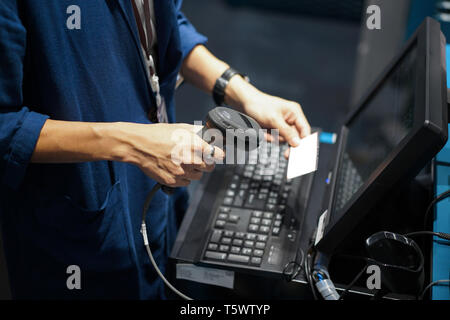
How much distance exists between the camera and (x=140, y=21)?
0.90m

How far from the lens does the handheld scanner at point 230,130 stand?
811mm

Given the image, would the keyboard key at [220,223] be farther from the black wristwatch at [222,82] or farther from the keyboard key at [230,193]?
the black wristwatch at [222,82]

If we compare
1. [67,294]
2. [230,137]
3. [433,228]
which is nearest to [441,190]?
[433,228]

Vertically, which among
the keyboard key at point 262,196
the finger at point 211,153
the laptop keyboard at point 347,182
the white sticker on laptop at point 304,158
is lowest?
the keyboard key at point 262,196

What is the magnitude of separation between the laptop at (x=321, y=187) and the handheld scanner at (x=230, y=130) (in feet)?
0.67

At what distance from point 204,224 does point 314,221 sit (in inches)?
9.3

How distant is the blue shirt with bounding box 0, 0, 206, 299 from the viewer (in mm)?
783

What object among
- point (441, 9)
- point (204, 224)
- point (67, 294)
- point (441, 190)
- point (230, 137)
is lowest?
point (67, 294)

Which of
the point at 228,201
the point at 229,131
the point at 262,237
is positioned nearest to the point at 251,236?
the point at 262,237

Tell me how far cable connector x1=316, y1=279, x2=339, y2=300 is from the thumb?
33 centimetres

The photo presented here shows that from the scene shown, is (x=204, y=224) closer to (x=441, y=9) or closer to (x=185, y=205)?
(x=185, y=205)

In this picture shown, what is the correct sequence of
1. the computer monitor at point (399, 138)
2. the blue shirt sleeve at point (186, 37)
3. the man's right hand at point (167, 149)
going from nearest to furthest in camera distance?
the computer monitor at point (399, 138) < the man's right hand at point (167, 149) < the blue shirt sleeve at point (186, 37)

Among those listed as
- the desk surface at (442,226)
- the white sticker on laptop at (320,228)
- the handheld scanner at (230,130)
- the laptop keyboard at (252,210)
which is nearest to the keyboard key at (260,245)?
the laptop keyboard at (252,210)

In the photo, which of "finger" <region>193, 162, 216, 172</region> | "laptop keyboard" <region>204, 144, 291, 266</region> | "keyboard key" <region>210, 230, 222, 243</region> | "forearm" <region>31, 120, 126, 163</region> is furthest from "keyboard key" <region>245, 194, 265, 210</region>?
"forearm" <region>31, 120, 126, 163</region>
